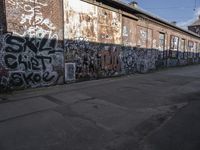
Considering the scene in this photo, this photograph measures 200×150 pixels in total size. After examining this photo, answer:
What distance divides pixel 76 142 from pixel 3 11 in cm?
617

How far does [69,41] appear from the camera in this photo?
10.5 meters

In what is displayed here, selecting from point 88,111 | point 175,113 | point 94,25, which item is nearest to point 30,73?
point 88,111

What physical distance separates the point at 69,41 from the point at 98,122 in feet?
21.2

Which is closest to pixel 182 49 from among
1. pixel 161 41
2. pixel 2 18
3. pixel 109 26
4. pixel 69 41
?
pixel 161 41

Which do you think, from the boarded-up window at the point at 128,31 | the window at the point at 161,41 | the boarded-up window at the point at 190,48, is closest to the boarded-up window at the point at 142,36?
the boarded-up window at the point at 128,31

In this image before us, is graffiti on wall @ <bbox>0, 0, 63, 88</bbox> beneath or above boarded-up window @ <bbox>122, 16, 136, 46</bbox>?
beneath

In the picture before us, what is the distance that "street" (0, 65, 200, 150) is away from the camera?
3.77m

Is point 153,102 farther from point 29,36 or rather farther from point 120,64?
point 120,64

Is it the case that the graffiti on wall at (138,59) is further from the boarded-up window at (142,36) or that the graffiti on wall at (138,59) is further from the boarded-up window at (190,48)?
the boarded-up window at (190,48)

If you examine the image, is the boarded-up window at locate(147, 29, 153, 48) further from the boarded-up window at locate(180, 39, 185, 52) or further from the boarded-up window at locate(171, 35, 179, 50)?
the boarded-up window at locate(180, 39, 185, 52)

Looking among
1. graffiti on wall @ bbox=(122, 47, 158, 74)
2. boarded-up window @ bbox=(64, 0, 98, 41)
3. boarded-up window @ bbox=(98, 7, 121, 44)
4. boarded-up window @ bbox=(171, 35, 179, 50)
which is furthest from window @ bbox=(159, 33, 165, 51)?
boarded-up window @ bbox=(64, 0, 98, 41)

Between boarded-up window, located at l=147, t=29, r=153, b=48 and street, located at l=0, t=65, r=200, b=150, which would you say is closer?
street, located at l=0, t=65, r=200, b=150

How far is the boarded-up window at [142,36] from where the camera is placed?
1708cm

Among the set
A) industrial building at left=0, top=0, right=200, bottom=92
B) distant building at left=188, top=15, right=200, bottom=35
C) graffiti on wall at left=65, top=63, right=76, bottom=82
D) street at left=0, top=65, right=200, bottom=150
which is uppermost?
distant building at left=188, top=15, right=200, bottom=35
